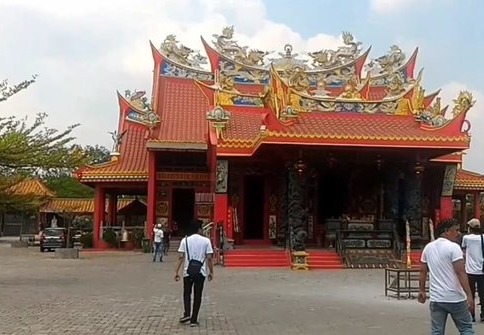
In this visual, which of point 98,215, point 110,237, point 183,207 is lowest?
point 110,237

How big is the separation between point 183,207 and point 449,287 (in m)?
24.8

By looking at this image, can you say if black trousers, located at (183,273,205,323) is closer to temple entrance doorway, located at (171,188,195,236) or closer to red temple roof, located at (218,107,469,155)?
red temple roof, located at (218,107,469,155)

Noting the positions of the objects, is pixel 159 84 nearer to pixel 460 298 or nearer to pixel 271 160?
pixel 271 160

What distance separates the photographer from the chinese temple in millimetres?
20984

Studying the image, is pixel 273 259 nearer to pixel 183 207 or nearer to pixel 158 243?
pixel 158 243

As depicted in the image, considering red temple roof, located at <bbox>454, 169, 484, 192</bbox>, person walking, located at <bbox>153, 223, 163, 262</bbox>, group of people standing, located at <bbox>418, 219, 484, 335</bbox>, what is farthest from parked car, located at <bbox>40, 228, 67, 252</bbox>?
group of people standing, located at <bbox>418, 219, 484, 335</bbox>

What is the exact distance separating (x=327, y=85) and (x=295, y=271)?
520 inches

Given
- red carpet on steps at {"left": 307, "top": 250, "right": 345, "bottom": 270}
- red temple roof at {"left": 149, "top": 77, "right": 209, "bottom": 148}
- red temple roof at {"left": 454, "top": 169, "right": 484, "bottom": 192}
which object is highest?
red temple roof at {"left": 149, "top": 77, "right": 209, "bottom": 148}

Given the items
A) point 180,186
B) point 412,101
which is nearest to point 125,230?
point 180,186

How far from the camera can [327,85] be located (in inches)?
1188

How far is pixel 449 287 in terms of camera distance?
20.2 feet

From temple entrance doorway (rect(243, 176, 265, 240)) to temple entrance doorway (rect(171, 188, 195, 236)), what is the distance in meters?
5.23

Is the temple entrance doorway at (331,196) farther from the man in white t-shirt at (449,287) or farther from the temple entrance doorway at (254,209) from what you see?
the man in white t-shirt at (449,287)

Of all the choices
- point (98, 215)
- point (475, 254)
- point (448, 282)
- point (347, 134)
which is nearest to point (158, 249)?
point (347, 134)
